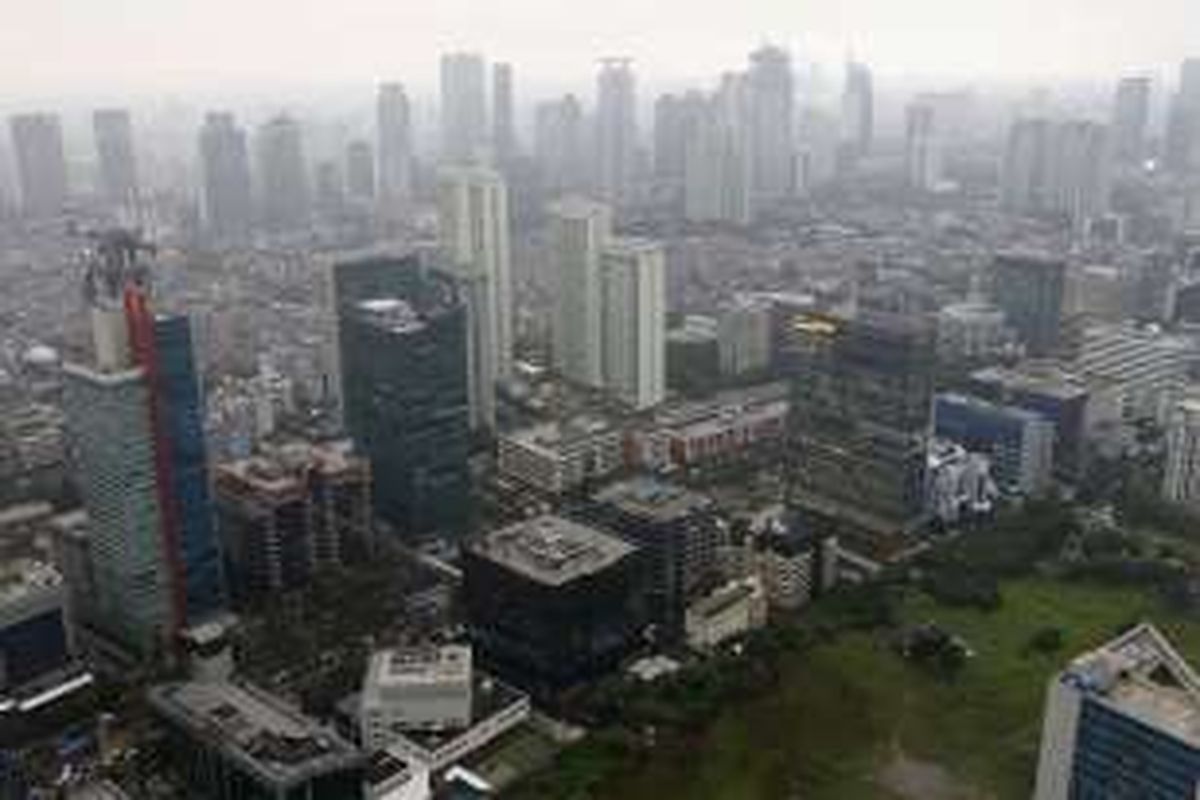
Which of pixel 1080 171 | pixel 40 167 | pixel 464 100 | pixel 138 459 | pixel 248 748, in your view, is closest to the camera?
pixel 248 748

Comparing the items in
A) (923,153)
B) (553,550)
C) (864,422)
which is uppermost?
(923,153)

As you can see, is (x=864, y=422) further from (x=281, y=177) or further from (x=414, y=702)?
(x=281, y=177)

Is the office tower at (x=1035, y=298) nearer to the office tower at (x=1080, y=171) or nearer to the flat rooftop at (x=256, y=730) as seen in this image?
the office tower at (x=1080, y=171)

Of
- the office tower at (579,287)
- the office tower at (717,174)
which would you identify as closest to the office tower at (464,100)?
the office tower at (717,174)

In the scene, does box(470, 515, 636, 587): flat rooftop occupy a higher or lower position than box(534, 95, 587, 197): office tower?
lower

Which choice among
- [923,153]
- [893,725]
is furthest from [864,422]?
[923,153]

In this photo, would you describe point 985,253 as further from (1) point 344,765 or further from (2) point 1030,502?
(1) point 344,765

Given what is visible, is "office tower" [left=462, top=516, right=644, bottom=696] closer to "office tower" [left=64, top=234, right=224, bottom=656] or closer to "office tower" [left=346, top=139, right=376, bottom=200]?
"office tower" [left=64, top=234, right=224, bottom=656]

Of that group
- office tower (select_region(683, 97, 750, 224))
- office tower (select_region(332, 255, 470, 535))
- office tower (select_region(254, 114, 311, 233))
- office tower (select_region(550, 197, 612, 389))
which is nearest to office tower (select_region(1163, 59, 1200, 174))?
office tower (select_region(683, 97, 750, 224))
